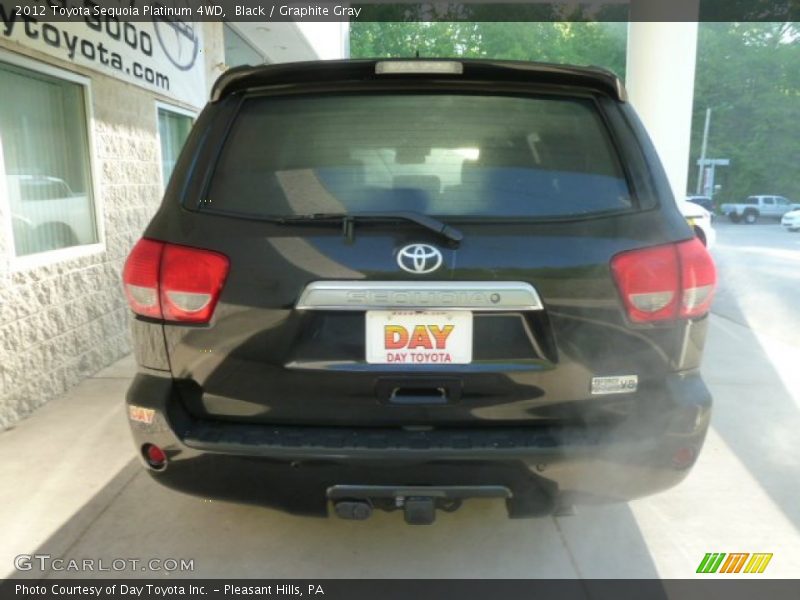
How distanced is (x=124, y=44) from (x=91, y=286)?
211cm

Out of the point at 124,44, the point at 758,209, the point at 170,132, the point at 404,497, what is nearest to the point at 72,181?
the point at 124,44

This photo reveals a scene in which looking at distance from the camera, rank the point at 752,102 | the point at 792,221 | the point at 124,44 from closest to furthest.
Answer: the point at 124,44, the point at 792,221, the point at 752,102

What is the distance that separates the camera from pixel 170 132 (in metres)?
7.17

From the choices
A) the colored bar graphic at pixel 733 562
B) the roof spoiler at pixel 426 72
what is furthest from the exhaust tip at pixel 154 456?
the colored bar graphic at pixel 733 562

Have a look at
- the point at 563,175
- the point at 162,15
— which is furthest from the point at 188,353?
the point at 162,15

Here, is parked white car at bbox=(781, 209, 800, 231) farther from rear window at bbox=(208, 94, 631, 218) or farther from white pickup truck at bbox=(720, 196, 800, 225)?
rear window at bbox=(208, 94, 631, 218)

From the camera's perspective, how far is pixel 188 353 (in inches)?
84.4

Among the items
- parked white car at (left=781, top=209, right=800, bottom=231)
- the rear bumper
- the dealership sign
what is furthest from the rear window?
parked white car at (left=781, top=209, right=800, bottom=231)

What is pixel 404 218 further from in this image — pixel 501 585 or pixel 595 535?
pixel 595 535

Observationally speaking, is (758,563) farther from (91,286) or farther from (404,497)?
(91,286)

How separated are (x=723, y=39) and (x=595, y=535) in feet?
161

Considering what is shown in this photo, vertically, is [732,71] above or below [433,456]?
above

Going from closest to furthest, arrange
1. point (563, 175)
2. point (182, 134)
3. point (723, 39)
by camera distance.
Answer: point (563, 175), point (182, 134), point (723, 39)

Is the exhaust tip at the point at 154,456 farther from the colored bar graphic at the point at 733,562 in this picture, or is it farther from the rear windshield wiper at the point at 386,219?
the colored bar graphic at the point at 733,562
